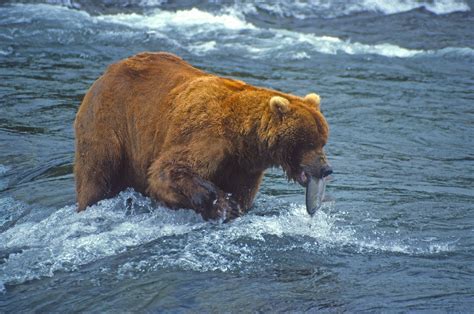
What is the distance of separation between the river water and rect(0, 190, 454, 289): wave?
0.06ft

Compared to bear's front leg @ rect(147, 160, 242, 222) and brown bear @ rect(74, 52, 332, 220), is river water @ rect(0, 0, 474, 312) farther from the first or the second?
brown bear @ rect(74, 52, 332, 220)

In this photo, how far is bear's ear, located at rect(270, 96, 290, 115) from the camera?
5.91 metres

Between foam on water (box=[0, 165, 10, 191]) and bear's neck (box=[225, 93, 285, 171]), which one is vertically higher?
bear's neck (box=[225, 93, 285, 171])

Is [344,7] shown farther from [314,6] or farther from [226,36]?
[226,36]

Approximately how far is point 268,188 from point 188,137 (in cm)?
201

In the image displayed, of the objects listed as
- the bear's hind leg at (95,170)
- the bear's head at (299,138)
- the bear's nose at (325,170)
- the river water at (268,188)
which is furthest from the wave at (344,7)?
the bear's nose at (325,170)

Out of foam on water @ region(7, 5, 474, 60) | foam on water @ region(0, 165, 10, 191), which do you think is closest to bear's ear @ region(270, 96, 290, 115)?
foam on water @ region(0, 165, 10, 191)

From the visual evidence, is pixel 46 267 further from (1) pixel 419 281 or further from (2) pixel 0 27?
(2) pixel 0 27

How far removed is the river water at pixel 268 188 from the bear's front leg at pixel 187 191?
0.14m

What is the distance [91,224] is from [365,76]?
713cm

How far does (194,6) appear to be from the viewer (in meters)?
17.3

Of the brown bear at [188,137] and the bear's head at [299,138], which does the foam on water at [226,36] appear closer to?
the brown bear at [188,137]

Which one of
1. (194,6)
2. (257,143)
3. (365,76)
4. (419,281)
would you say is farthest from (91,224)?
(194,6)

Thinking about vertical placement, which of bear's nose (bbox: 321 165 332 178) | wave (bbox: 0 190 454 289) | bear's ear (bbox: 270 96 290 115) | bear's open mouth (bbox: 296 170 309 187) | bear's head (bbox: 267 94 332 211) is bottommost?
wave (bbox: 0 190 454 289)
